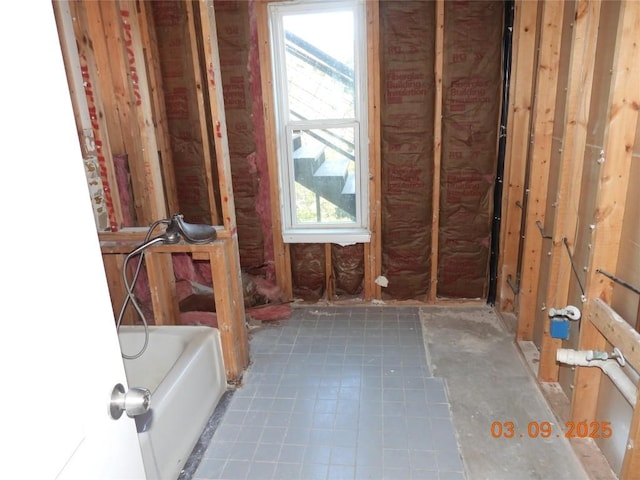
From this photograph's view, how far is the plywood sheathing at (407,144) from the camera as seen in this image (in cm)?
307

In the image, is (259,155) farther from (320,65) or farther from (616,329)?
(616,329)

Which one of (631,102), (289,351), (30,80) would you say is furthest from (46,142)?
(289,351)

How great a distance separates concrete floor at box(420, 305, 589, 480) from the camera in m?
1.98

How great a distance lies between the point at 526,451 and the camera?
2.05m

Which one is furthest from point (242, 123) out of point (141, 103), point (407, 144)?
point (407, 144)

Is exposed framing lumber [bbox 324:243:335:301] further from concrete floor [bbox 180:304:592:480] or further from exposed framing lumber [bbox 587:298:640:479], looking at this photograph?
exposed framing lumber [bbox 587:298:640:479]

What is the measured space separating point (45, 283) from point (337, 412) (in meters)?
1.93

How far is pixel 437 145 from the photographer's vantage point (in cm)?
322

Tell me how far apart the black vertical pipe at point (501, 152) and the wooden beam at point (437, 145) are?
15.9 inches

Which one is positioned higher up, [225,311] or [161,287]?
[161,287]

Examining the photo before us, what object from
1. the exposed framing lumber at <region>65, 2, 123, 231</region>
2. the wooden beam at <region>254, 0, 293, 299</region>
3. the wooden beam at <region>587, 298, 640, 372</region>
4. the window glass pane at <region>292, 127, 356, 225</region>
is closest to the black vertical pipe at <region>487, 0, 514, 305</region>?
the window glass pane at <region>292, 127, 356, 225</region>

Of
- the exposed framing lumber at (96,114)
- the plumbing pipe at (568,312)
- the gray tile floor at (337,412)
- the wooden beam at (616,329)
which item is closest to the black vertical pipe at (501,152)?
the gray tile floor at (337,412)

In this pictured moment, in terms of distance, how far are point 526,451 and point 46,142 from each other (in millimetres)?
2220

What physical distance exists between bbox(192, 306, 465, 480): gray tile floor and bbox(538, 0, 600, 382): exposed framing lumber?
789 mm
